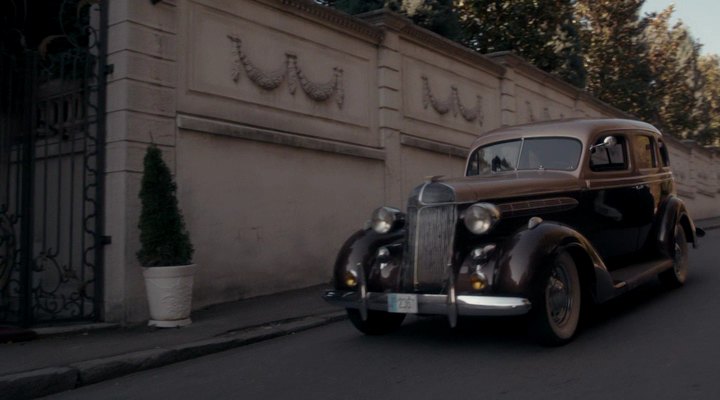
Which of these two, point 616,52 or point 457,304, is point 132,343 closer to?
point 457,304

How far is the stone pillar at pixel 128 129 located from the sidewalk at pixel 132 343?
423 mm

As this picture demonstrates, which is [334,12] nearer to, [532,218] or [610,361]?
[532,218]

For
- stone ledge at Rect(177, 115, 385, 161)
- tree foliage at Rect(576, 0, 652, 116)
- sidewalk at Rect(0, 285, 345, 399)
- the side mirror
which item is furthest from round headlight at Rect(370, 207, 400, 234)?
tree foliage at Rect(576, 0, 652, 116)

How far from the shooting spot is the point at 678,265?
8922mm

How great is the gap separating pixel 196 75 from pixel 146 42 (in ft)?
2.67

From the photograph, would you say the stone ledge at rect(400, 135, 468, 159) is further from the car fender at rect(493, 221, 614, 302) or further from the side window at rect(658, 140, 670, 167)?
the car fender at rect(493, 221, 614, 302)

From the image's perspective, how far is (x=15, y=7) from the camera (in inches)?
Answer: 336

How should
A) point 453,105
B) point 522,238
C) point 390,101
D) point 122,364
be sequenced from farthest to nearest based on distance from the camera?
point 453,105 < point 390,101 < point 122,364 < point 522,238

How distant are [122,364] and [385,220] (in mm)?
2656

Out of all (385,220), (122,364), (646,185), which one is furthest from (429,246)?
(646,185)

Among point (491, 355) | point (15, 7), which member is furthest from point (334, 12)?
point (491, 355)

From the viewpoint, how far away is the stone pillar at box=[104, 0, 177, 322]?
25.8ft

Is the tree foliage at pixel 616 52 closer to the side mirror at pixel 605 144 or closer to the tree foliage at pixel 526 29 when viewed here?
the tree foliage at pixel 526 29

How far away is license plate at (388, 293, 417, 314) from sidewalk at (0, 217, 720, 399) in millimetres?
1819
